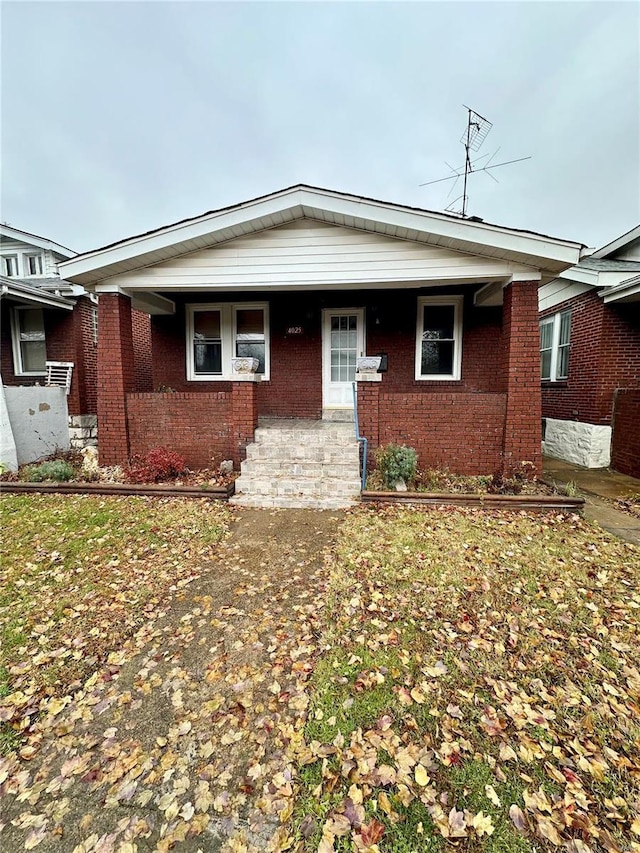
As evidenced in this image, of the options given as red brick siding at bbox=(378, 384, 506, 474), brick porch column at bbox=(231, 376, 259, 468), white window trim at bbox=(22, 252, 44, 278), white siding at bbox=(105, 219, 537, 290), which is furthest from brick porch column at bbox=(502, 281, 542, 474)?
white window trim at bbox=(22, 252, 44, 278)

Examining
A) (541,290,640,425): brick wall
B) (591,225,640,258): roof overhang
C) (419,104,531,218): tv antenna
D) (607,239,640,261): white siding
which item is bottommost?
(541,290,640,425): brick wall

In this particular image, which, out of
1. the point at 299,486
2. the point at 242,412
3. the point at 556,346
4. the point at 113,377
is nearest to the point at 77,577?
the point at 299,486

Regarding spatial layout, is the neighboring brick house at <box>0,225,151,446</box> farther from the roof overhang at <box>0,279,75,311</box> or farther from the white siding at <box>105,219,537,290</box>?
the white siding at <box>105,219,537,290</box>

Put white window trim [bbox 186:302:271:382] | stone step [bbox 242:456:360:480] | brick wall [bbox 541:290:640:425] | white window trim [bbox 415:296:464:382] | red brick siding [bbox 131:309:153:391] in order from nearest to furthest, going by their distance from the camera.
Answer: stone step [bbox 242:456:360:480] < brick wall [bbox 541:290:640:425] < white window trim [bbox 415:296:464:382] < white window trim [bbox 186:302:271:382] < red brick siding [bbox 131:309:153:391]

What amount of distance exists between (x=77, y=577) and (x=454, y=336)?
7.66 meters

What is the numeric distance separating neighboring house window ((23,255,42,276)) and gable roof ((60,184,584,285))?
8.92m

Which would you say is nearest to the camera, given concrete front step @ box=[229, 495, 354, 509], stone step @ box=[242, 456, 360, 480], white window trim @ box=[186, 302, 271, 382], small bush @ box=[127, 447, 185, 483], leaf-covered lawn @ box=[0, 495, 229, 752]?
leaf-covered lawn @ box=[0, 495, 229, 752]

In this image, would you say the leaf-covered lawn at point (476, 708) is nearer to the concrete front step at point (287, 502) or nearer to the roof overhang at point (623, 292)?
the concrete front step at point (287, 502)

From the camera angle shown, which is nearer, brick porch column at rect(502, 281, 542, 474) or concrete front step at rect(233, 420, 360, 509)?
concrete front step at rect(233, 420, 360, 509)

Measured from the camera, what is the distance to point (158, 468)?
618cm

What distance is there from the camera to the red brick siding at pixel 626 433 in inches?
270

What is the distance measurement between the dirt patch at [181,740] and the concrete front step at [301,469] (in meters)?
2.31

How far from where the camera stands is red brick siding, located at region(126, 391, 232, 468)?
255 inches

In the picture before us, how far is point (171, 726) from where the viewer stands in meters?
2.02
